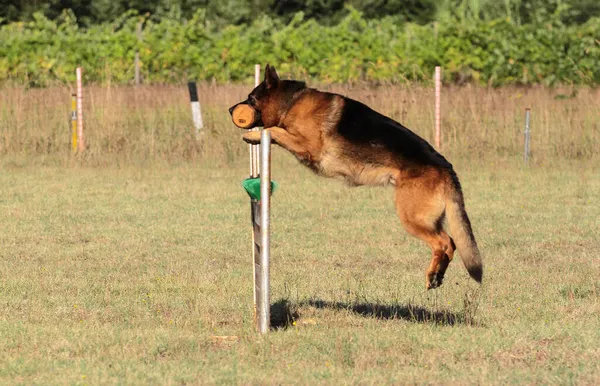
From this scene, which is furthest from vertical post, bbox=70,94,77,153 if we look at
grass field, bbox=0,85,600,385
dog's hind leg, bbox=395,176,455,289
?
dog's hind leg, bbox=395,176,455,289

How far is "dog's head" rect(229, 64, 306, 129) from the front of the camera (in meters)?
6.55

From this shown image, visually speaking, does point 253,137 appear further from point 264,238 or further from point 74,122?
point 74,122

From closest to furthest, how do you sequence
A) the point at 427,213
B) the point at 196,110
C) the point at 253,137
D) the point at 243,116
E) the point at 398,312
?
the point at 253,137
the point at 427,213
the point at 243,116
the point at 398,312
the point at 196,110

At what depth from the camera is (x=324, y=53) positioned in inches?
1061

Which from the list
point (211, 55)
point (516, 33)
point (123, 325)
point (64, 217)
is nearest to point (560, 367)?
point (123, 325)

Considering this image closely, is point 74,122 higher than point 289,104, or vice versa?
point 289,104

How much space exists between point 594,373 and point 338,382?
4.75ft

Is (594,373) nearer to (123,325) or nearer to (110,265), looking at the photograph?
(123,325)

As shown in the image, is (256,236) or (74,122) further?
(74,122)

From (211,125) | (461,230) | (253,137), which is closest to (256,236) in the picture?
(253,137)

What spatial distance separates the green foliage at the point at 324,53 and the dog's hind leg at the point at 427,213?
18.0m

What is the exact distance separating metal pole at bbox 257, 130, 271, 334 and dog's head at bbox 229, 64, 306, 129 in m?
0.70

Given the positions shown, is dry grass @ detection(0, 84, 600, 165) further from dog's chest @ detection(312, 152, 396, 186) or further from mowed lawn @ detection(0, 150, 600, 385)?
dog's chest @ detection(312, 152, 396, 186)

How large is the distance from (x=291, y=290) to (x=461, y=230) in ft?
6.80
